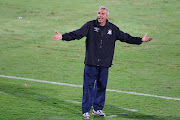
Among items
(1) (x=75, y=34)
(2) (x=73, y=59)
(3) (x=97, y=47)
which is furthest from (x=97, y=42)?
(2) (x=73, y=59)

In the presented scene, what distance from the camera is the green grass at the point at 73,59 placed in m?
9.95

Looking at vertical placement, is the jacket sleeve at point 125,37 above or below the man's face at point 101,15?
below

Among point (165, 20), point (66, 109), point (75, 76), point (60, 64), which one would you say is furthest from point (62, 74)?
point (165, 20)

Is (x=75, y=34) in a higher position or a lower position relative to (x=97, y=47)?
higher

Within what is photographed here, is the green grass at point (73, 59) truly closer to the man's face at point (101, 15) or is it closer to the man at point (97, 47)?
the man at point (97, 47)

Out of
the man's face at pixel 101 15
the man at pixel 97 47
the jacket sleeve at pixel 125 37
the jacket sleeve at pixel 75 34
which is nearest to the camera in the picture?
the jacket sleeve at pixel 75 34

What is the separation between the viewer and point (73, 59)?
598 inches

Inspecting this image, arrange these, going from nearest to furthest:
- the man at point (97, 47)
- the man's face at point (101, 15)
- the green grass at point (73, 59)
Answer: the man's face at point (101, 15)
the man at point (97, 47)
the green grass at point (73, 59)

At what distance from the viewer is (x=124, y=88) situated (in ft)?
38.6

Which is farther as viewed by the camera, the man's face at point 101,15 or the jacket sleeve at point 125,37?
the jacket sleeve at point 125,37

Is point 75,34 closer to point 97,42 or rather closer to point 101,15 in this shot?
point 97,42

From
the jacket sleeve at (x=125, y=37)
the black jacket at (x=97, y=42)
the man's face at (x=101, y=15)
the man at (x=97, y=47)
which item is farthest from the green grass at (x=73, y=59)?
the man's face at (x=101, y=15)

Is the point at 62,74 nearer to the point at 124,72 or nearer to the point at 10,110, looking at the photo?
the point at 124,72

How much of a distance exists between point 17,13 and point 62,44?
553 centimetres
